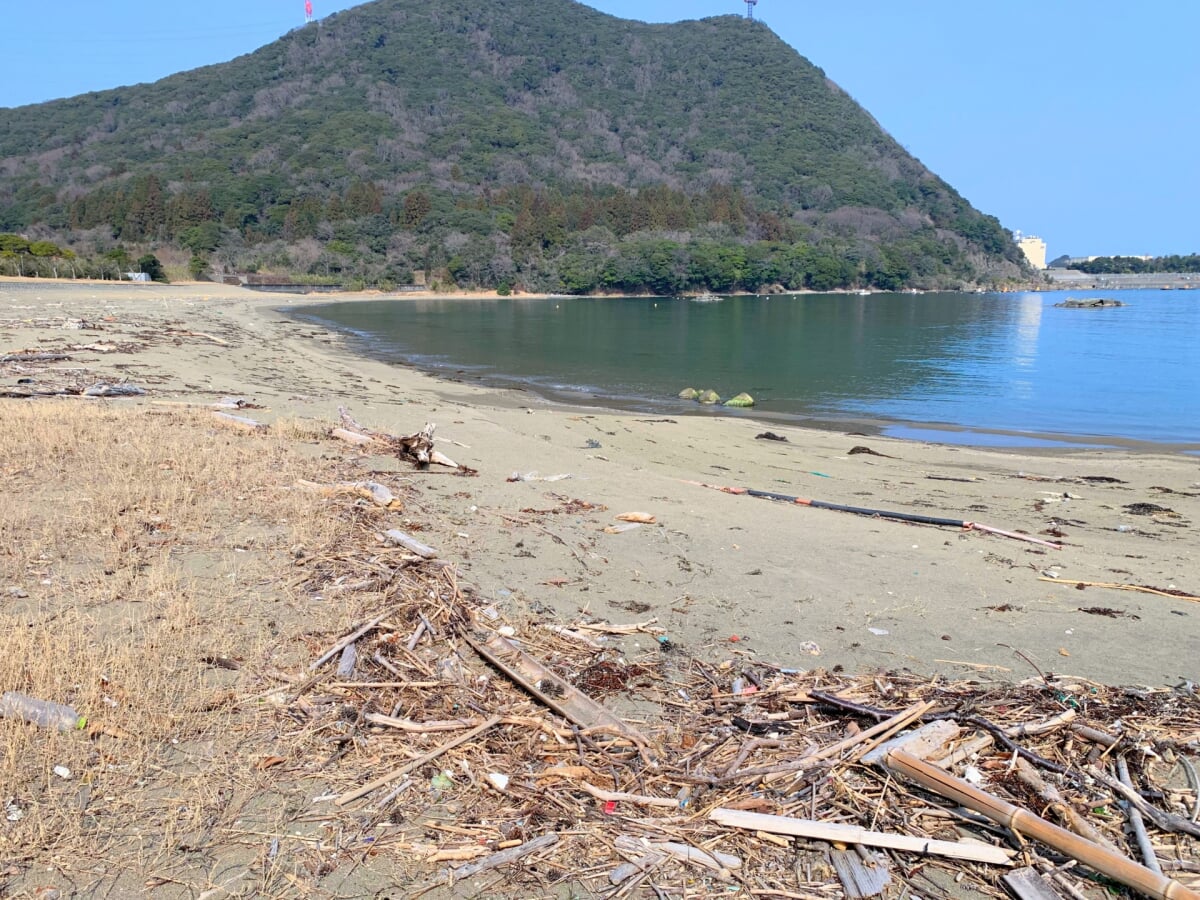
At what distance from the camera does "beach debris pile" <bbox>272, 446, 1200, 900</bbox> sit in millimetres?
3648

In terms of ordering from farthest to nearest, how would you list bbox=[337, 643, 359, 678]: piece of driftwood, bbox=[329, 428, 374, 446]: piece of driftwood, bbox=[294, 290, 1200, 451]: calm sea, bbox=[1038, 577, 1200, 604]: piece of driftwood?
1. bbox=[294, 290, 1200, 451]: calm sea
2. bbox=[329, 428, 374, 446]: piece of driftwood
3. bbox=[1038, 577, 1200, 604]: piece of driftwood
4. bbox=[337, 643, 359, 678]: piece of driftwood

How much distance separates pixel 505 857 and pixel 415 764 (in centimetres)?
85

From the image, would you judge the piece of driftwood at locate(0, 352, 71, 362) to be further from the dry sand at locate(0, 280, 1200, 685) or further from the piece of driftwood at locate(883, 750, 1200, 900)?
the piece of driftwood at locate(883, 750, 1200, 900)

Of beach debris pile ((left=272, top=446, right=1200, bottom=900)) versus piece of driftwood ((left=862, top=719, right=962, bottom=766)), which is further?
piece of driftwood ((left=862, top=719, right=962, bottom=766))

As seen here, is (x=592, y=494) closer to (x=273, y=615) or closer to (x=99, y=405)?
(x=273, y=615)

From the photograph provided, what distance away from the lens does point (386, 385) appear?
84.6ft

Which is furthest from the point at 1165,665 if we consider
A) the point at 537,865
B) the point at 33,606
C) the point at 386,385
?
the point at 386,385

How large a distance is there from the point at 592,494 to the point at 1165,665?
6556 mm

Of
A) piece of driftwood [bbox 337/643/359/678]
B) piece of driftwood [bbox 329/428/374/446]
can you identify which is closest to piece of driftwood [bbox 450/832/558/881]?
piece of driftwood [bbox 337/643/359/678]

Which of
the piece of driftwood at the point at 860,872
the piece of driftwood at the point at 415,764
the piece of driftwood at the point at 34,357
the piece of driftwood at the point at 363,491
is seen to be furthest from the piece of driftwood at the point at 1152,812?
the piece of driftwood at the point at 34,357

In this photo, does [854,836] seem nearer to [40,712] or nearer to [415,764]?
[415,764]

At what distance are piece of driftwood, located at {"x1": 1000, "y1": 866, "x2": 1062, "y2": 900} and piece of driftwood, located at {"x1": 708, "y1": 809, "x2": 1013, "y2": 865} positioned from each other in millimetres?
85

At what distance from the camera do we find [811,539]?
367 inches

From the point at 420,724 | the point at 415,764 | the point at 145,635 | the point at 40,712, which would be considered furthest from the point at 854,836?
the point at 145,635
